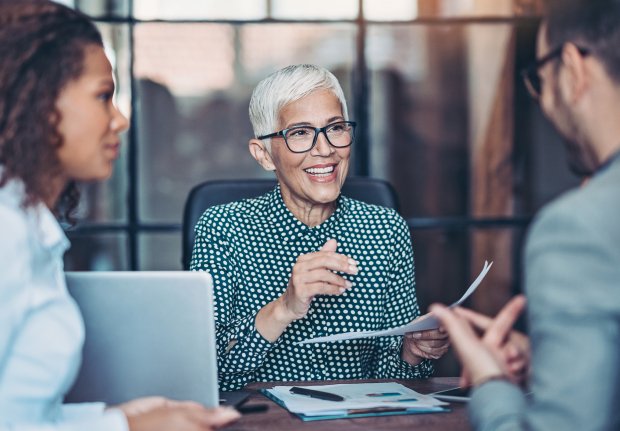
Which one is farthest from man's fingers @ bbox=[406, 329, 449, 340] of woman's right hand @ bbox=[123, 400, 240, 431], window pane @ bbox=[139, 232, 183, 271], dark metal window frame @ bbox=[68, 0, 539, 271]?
window pane @ bbox=[139, 232, 183, 271]

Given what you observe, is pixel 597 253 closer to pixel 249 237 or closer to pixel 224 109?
pixel 249 237

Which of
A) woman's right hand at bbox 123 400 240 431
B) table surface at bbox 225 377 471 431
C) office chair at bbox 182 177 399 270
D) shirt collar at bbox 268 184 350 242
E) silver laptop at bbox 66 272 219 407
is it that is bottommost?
table surface at bbox 225 377 471 431

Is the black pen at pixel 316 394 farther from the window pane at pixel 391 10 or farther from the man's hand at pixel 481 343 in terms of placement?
the window pane at pixel 391 10

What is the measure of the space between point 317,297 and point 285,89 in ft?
1.67

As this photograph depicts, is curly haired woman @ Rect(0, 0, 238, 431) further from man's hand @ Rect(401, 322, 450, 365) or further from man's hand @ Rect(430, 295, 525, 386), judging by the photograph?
man's hand @ Rect(401, 322, 450, 365)

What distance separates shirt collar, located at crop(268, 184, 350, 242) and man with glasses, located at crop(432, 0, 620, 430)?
0.90 m

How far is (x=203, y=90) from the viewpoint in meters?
3.28

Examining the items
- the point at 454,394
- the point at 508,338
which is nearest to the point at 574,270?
the point at 508,338

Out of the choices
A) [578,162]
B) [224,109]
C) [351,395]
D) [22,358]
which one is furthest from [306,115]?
[224,109]

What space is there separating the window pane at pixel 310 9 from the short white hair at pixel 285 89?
4.28ft

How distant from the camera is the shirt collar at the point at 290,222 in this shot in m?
2.02

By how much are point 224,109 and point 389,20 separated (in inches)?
29.8

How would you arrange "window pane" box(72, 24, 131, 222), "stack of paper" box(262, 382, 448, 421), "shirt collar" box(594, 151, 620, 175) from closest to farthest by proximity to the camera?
"shirt collar" box(594, 151, 620, 175)
"stack of paper" box(262, 382, 448, 421)
"window pane" box(72, 24, 131, 222)

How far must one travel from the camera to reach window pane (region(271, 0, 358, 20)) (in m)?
3.23
